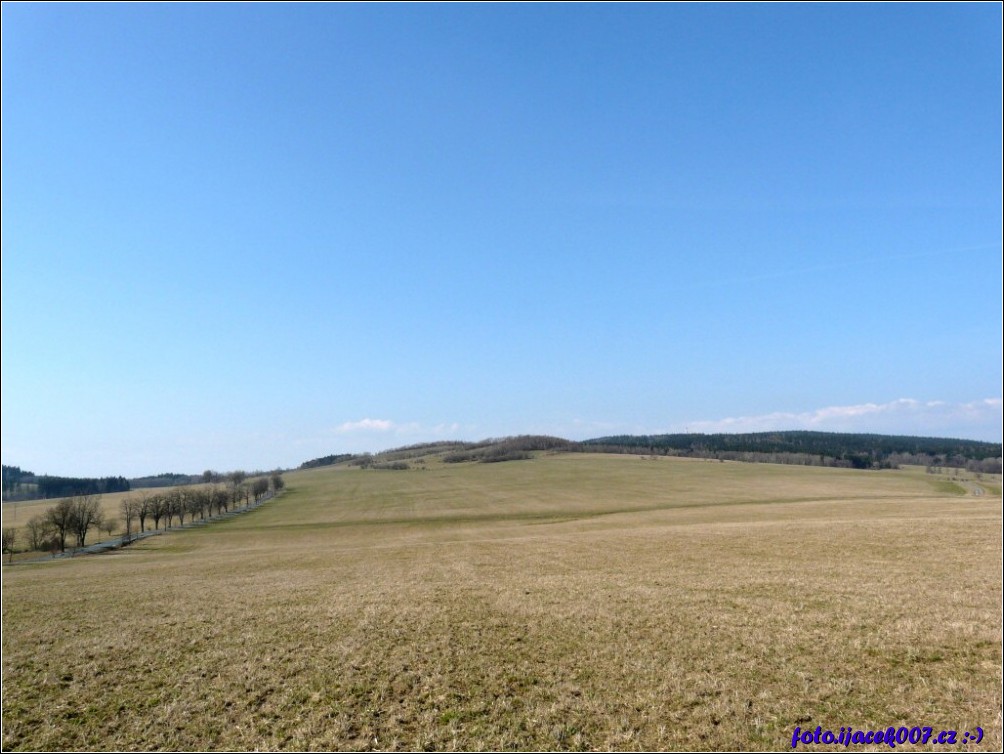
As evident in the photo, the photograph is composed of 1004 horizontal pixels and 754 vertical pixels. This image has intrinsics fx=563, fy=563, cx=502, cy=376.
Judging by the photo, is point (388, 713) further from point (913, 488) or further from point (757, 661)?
point (913, 488)

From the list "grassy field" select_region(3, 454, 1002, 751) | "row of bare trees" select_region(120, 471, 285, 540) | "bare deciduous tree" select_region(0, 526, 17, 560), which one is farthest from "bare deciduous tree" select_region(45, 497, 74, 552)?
"grassy field" select_region(3, 454, 1002, 751)

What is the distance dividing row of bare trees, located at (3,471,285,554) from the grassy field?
163ft

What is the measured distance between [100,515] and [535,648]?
343ft

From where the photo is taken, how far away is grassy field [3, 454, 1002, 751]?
12273 millimetres

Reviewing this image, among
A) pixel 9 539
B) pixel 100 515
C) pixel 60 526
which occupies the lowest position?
pixel 9 539

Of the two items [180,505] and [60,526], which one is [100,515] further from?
[60,526]

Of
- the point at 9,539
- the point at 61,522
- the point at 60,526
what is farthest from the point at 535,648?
the point at 9,539

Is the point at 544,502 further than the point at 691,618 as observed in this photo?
Yes

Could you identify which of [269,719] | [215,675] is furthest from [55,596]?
[269,719]

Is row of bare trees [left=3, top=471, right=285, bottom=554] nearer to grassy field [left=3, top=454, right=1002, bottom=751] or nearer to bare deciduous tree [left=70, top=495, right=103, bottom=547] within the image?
bare deciduous tree [left=70, top=495, right=103, bottom=547]

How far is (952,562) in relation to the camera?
83.8ft

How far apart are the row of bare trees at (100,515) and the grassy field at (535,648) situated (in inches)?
1961

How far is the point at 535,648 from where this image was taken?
1634 centimetres

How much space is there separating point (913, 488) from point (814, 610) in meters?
110
